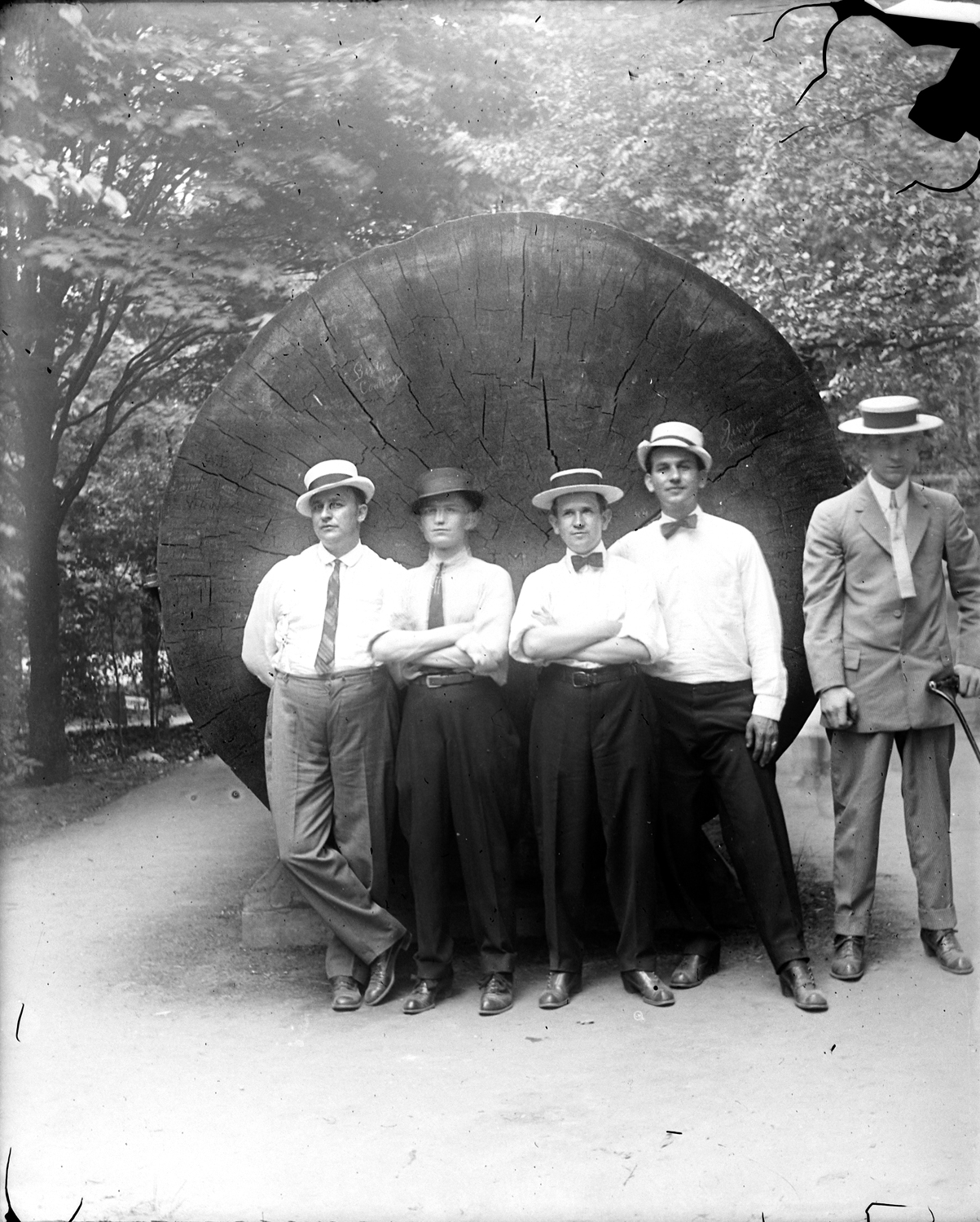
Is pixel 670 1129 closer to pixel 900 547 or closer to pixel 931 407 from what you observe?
pixel 900 547

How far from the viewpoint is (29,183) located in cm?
465

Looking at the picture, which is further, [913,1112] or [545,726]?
[545,726]

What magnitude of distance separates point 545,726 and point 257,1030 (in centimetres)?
→ 133

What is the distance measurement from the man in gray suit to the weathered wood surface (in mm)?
362

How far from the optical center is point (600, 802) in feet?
13.0

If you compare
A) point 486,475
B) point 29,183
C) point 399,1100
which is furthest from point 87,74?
point 399,1100

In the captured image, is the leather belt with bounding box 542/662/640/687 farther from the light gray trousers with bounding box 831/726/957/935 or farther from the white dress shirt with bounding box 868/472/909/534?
the white dress shirt with bounding box 868/472/909/534

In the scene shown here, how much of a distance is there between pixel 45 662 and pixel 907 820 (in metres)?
4.43

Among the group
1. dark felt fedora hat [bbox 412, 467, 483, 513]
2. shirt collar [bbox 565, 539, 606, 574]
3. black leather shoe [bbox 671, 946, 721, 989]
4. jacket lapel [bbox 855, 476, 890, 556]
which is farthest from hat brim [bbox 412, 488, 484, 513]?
black leather shoe [bbox 671, 946, 721, 989]

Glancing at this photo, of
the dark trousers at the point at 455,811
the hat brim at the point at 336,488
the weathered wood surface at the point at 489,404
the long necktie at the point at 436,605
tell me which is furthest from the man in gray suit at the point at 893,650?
the hat brim at the point at 336,488

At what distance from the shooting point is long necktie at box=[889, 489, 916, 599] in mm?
4078

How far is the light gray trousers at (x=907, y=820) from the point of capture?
4.06 m

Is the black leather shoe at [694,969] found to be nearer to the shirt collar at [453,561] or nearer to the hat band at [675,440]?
the shirt collar at [453,561]

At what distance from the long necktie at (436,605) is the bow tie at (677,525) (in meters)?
0.80
